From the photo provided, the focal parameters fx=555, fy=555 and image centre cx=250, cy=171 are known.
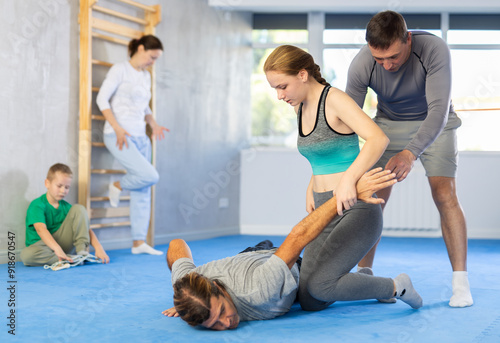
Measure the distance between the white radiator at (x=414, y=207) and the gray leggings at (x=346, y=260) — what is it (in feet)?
12.8

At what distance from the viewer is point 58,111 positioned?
4230 millimetres

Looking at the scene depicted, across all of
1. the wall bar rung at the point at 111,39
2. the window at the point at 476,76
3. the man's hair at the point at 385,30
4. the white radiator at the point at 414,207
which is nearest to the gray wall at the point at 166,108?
the wall bar rung at the point at 111,39

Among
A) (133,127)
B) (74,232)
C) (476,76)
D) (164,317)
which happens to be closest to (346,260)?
(164,317)

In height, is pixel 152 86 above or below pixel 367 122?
above

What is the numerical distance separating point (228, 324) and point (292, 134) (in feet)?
15.4

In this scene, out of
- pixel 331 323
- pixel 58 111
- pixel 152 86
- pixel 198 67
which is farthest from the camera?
pixel 198 67

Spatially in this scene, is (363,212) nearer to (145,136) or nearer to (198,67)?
(145,136)

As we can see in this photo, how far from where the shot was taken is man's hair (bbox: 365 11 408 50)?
230cm

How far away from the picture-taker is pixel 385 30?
230 cm

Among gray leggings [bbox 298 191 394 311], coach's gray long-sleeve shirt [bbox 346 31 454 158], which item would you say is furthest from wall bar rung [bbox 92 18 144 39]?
gray leggings [bbox 298 191 394 311]

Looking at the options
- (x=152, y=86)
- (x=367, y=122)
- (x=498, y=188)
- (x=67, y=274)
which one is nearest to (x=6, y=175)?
(x=67, y=274)

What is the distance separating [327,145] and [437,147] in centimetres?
78

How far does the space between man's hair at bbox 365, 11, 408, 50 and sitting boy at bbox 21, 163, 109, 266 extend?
7.58 feet

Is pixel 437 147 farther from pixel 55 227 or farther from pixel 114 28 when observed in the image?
pixel 114 28
